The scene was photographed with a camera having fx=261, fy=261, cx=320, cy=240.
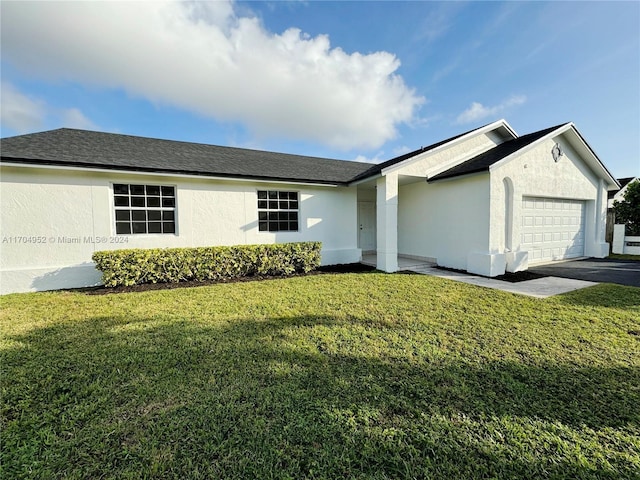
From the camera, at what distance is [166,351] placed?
13.1 feet

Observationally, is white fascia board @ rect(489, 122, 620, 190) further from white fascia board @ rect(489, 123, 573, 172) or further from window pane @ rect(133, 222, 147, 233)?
Result: window pane @ rect(133, 222, 147, 233)

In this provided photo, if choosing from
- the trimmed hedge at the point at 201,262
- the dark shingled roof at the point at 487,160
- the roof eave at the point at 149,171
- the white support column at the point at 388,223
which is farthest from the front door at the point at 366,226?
the trimmed hedge at the point at 201,262

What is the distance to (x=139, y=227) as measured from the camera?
8.87 m

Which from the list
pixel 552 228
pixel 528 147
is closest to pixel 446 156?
pixel 528 147

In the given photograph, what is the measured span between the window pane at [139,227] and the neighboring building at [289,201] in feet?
0.10

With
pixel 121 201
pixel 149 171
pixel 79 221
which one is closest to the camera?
pixel 79 221

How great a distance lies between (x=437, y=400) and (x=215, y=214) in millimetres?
9066

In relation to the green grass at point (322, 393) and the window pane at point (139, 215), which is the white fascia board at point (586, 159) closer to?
the green grass at point (322, 393)

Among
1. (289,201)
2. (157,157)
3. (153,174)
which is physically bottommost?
(289,201)

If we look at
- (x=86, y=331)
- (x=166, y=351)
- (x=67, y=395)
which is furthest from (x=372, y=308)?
(x=86, y=331)

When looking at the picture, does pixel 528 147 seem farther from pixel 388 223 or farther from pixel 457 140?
pixel 388 223

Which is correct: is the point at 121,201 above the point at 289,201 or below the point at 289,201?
below

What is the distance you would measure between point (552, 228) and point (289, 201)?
1194 centimetres

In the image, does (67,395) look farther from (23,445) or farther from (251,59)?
(251,59)
